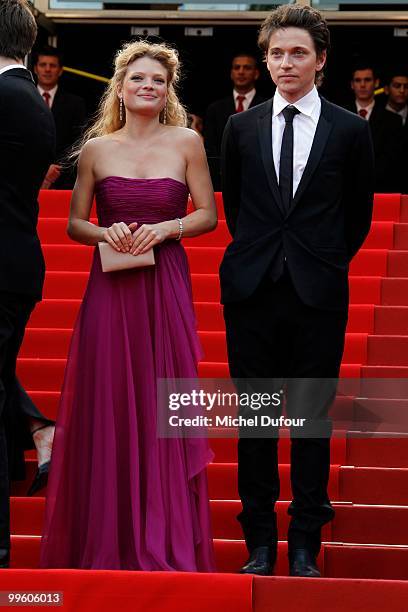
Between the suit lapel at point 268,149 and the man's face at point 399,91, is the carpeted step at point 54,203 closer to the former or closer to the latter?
the man's face at point 399,91

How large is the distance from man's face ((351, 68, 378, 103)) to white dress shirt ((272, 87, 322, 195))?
6.06 meters

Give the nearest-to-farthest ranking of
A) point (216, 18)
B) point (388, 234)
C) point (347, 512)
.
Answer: point (347, 512) < point (388, 234) < point (216, 18)

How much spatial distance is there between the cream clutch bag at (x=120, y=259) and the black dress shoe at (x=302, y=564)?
3.77 ft

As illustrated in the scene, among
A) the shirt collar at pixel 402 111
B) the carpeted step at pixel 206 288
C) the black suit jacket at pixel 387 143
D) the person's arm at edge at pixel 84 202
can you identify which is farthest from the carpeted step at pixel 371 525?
the shirt collar at pixel 402 111

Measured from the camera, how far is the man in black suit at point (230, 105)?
417 inches

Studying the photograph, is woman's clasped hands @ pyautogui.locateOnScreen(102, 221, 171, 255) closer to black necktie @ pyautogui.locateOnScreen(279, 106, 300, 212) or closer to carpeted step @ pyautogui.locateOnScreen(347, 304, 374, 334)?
black necktie @ pyautogui.locateOnScreen(279, 106, 300, 212)

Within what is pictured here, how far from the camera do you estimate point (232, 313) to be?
16.0 ft

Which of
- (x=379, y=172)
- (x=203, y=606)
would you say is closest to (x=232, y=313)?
(x=203, y=606)

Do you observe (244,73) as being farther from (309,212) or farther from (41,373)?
(309,212)

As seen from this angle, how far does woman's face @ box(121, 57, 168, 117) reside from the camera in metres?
5.07

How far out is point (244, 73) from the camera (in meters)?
11.2

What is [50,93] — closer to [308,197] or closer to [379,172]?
[379,172]

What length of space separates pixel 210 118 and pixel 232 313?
20.1ft

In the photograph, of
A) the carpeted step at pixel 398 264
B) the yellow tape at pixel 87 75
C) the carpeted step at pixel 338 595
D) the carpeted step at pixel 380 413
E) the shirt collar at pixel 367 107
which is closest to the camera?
the carpeted step at pixel 338 595
